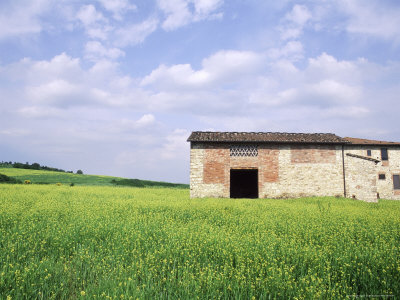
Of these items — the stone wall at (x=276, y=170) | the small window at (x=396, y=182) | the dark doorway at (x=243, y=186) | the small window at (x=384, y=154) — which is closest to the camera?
the stone wall at (x=276, y=170)

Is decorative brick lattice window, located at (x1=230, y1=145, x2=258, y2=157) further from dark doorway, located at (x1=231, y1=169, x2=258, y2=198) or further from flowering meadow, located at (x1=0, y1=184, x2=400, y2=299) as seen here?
flowering meadow, located at (x1=0, y1=184, x2=400, y2=299)

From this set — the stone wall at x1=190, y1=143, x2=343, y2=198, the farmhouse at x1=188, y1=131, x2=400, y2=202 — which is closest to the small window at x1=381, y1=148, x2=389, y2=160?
the farmhouse at x1=188, y1=131, x2=400, y2=202

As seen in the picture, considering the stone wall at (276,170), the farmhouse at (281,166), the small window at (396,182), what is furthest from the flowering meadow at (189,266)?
the small window at (396,182)

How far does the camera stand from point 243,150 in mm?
19312

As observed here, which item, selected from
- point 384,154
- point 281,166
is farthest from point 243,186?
point 384,154

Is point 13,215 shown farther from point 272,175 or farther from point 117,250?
point 272,175

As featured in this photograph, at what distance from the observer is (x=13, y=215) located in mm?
7859

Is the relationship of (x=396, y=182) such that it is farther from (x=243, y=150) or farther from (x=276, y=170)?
(x=243, y=150)

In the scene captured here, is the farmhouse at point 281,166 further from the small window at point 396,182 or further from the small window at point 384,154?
the small window at point 396,182

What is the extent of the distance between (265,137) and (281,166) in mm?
2677

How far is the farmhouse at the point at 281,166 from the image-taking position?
18.6 m

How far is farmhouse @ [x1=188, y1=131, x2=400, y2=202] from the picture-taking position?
733 inches

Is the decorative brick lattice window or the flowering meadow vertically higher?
the decorative brick lattice window

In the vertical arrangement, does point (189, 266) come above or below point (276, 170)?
below
